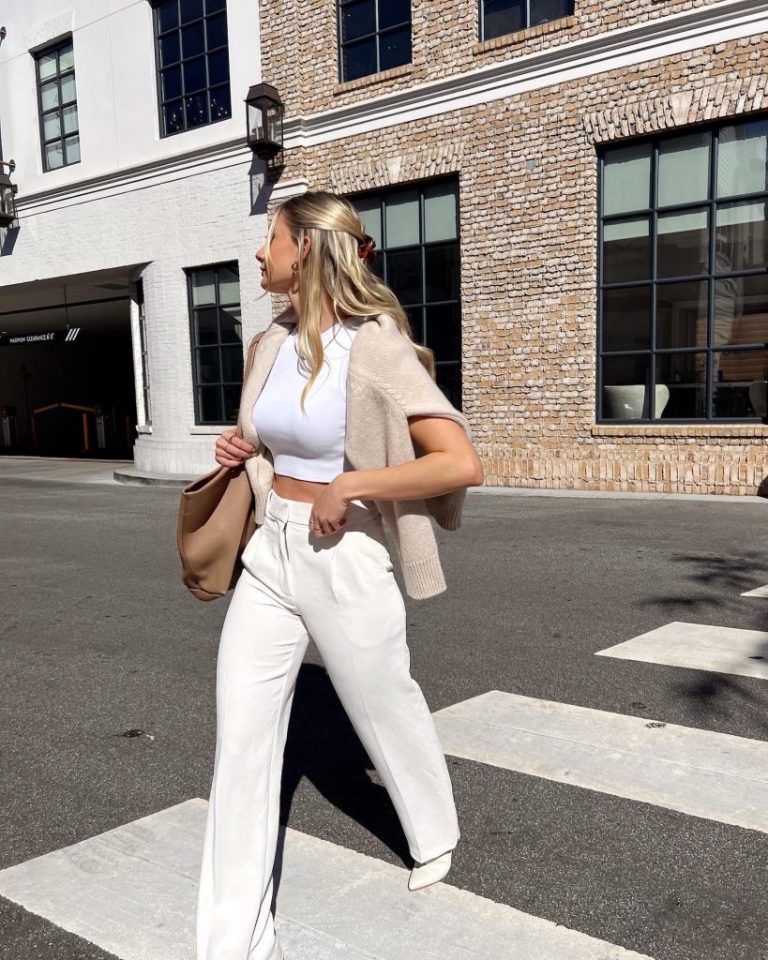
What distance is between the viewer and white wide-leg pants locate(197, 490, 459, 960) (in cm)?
224

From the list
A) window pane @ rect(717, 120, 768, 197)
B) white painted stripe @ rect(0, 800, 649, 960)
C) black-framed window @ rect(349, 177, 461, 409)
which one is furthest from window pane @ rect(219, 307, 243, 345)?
white painted stripe @ rect(0, 800, 649, 960)

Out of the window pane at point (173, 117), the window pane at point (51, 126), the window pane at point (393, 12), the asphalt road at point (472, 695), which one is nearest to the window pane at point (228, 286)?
the window pane at point (173, 117)

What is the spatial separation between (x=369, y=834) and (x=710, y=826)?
3.61 feet

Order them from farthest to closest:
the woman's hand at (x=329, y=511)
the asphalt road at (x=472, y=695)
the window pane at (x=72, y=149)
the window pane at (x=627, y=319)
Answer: the window pane at (x=72, y=149) < the window pane at (x=627, y=319) < the asphalt road at (x=472, y=695) < the woman's hand at (x=329, y=511)

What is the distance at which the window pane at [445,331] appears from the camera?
14.8 m

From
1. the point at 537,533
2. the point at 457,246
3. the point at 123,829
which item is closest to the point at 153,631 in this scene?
the point at 123,829

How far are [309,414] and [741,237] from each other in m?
11.3

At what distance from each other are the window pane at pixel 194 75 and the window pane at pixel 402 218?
495 centimetres

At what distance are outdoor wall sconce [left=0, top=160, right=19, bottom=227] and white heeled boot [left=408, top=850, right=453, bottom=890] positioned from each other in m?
21.6

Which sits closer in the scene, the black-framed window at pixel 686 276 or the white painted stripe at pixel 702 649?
the white painted stripe at pixel 702 649

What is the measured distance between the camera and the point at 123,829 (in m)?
3.03

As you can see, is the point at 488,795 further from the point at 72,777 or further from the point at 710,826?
the point at 72,777

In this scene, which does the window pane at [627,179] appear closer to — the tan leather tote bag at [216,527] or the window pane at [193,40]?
the window pane at [193,40]

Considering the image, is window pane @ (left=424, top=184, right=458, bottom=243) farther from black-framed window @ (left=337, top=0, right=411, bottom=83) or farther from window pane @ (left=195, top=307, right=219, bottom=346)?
window pane @ (left=195, top=307, right=219, bottom=346)
